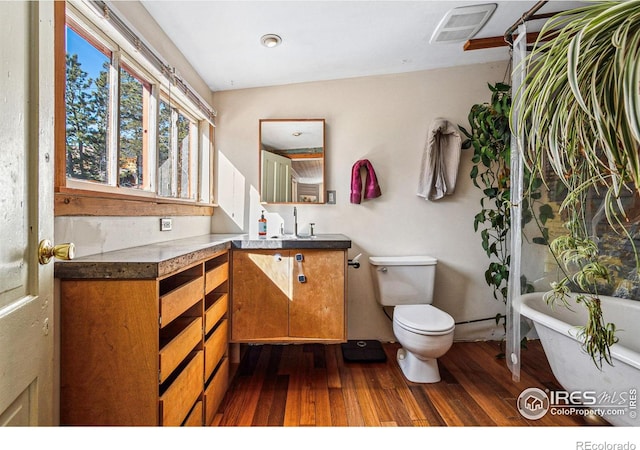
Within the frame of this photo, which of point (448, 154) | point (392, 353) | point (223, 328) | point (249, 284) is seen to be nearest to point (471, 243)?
point (448, 154)

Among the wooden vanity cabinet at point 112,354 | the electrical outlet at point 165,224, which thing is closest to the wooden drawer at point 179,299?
the wooden vanity cabinet at point 112,354

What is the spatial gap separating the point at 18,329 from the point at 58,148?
754 millimetres

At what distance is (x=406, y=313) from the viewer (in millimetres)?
1974

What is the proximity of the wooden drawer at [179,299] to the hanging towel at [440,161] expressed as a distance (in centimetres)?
188

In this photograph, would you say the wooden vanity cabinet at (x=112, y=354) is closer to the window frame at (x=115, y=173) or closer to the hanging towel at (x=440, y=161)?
the window frame at (x=115, y=173)

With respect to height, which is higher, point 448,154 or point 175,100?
point 175,100

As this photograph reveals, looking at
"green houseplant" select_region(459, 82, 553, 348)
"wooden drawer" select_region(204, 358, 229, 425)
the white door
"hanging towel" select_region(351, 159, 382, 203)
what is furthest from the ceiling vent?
"wooden drawer" select_region(204, 358, 229, 425)

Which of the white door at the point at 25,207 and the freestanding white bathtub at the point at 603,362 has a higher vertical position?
the white door at the point at 25,207

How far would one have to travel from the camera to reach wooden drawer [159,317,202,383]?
3.34 feet

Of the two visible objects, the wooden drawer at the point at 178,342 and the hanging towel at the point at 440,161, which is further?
the hanging towel at the point at 440,161

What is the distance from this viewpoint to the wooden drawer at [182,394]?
1013mm

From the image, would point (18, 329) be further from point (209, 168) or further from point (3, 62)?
point (209, 168)

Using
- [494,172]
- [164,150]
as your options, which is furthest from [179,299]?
[494,172]

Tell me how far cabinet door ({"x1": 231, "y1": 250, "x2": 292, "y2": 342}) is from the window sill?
0.51 m
